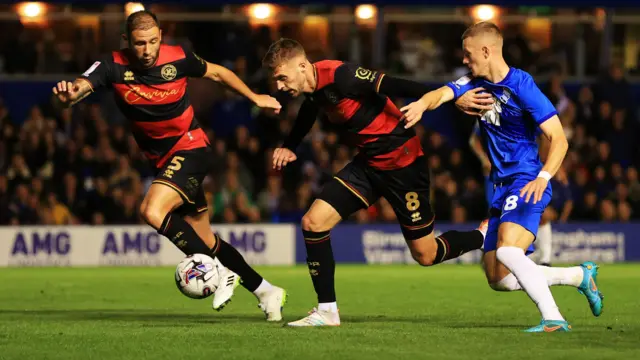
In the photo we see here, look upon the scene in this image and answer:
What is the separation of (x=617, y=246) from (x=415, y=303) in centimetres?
923

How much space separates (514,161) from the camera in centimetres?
859

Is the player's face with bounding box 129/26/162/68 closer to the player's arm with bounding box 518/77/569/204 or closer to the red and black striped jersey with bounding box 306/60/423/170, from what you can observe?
the red and black striped jersey with bounding box 306/60/423/170

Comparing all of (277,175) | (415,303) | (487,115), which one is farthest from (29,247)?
(487,115)

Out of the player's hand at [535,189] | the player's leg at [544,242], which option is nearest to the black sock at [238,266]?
the player's hand at [535,189]

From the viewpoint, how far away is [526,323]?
30.1 ft

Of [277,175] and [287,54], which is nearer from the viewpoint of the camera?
[287,54]

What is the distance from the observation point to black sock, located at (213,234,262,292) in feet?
31.8

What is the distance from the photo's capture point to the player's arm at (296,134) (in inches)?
371

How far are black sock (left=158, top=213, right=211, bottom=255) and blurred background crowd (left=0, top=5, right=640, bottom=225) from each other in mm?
9930

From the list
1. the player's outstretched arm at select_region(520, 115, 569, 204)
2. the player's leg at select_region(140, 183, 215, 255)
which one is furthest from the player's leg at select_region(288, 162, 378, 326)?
the player's outstretched arm at select_region(520, 115, 569, 204)

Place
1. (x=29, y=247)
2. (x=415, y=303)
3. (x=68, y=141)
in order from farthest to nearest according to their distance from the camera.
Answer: (x=68, y=141) → (x=29, y=247) → (x=415, y=303)

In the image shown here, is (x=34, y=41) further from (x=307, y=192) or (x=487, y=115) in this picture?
(x=487, y=115)

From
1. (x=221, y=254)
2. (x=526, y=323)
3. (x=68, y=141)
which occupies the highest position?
(x=68, y=141)

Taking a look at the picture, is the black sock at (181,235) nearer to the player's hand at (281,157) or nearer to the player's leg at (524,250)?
the player's hand at (281,157)
